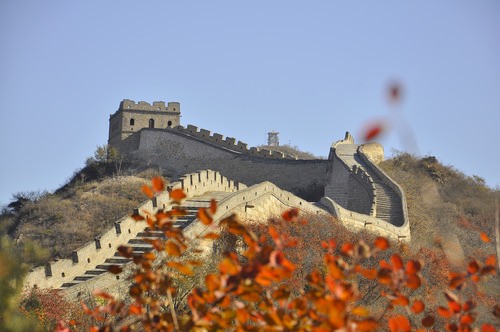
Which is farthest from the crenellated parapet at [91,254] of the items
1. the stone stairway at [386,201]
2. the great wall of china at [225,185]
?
the stone stairway at [386,201]

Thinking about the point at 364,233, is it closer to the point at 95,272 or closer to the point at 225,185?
the point at 225,185

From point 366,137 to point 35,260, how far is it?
316 centimetres

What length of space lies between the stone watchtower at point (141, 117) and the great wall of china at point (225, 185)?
2.3 inches

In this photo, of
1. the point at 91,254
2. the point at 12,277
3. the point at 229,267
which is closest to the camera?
the point at 229,267

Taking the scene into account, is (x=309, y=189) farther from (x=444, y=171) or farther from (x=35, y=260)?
(x=35, y=260)

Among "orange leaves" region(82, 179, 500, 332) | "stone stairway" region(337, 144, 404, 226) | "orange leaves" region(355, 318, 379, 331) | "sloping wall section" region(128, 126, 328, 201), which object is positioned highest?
"sloping wall section" region(128, 126, 328, 201)

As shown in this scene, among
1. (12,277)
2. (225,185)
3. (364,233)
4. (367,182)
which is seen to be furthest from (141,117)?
(12,277)

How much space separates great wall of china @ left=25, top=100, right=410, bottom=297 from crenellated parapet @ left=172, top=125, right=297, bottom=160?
49 millimetres

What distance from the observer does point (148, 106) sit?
145 feet

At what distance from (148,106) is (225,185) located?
21.3m

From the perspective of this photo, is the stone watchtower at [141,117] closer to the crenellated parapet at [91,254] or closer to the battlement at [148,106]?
the battlement at [148,106]

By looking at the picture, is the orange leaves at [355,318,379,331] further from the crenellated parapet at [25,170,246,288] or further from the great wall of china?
the crenellated parapet at [25,170,246,288]

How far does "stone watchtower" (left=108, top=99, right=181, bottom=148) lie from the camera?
43.6 m

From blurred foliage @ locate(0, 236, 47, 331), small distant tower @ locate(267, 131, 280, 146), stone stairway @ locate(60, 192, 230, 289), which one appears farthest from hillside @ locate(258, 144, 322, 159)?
blurred foliage @ locate(0, 236, 47, 331)
